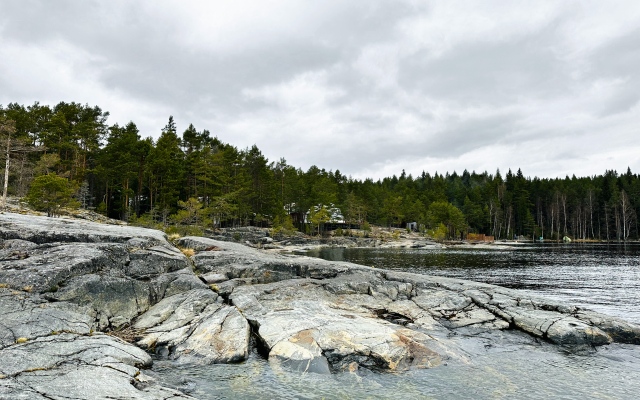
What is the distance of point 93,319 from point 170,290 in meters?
3.14

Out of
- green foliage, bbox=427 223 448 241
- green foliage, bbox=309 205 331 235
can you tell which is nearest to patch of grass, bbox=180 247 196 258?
green foliage, bbox=309 205 331 235

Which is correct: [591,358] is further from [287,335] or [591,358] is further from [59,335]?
[59,335]

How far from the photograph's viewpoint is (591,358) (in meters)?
11.4

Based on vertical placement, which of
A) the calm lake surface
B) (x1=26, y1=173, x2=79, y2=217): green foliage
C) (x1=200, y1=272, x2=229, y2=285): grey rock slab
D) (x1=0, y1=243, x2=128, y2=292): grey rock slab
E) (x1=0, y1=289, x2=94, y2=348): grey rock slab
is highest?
(x1=26, y1=173, x2=79, y2=217): green foliage

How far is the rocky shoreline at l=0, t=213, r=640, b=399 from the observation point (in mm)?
8352

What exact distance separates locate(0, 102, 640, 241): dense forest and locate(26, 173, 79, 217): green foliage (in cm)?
12

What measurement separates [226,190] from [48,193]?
4465cm

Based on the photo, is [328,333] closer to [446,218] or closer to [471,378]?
[471,378]

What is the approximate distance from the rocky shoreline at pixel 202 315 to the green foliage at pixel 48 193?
19.2 metres

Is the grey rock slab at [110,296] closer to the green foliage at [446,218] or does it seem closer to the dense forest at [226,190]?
the dense forest at [226,190]

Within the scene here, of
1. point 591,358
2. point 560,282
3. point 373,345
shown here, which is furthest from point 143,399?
point 560,282

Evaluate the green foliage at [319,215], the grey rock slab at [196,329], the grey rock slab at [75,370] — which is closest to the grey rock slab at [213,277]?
the grey rock slab at [196,329]

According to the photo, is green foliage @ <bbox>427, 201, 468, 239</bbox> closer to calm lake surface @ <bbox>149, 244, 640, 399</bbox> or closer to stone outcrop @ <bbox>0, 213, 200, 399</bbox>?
calm lake surface @ <bbox>149, 244, 640, 399</bbox>

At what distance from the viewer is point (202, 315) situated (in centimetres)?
1222
